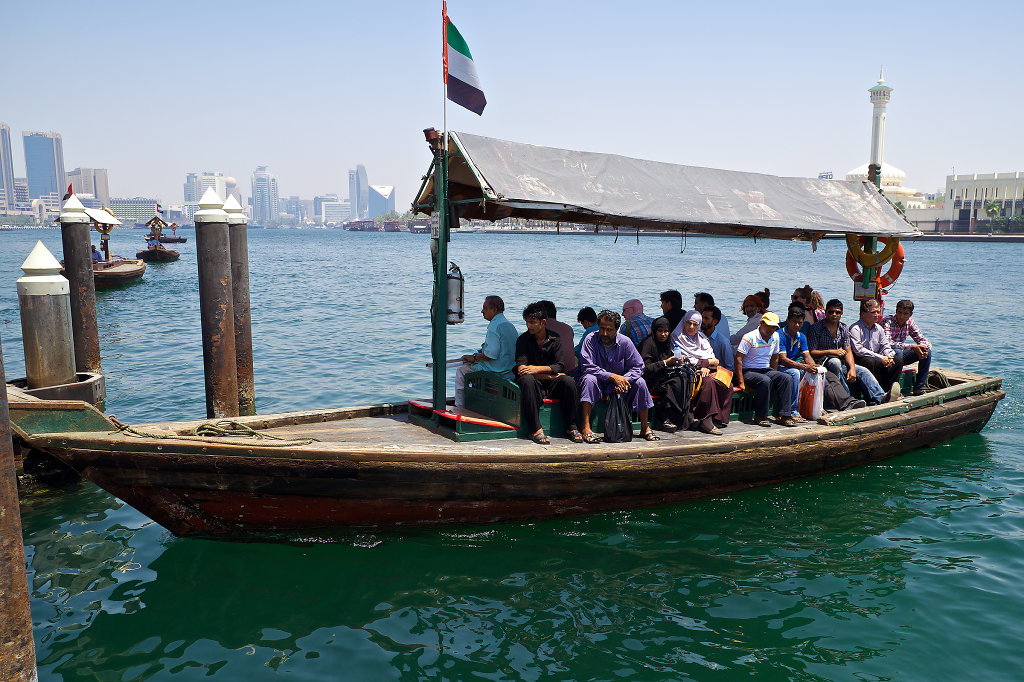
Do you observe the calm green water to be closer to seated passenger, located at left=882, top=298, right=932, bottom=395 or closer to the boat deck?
the boat deck

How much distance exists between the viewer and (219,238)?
915 cm

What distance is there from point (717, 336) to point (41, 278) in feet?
26.1

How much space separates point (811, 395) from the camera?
8180 millimetres

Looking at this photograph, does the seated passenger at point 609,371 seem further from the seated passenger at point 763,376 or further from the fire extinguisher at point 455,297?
the seated passenger at point 763,376

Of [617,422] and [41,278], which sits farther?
[41,278]

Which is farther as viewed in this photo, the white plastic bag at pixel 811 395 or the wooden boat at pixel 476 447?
the white plastic bag at pixel 811 395

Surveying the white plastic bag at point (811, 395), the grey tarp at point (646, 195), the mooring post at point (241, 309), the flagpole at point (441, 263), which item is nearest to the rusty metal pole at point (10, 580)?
the flagpole at point (441, 263)

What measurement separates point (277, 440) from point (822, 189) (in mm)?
7621

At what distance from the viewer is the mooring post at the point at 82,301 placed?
36.2 ft

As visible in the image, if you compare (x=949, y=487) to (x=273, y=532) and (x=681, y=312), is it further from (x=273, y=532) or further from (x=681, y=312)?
(x=273, y=532)

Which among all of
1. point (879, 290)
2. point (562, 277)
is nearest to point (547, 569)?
point (879, 290)

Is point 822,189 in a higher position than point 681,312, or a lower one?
higher

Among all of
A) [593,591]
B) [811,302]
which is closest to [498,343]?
[593,591]

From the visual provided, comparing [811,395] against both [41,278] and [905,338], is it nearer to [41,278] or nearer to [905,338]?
[905,338]
